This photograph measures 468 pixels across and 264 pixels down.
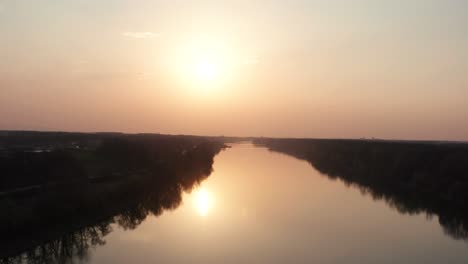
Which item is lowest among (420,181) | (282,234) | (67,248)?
(67,248)

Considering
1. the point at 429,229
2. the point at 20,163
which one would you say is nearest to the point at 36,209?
the point at 20,163

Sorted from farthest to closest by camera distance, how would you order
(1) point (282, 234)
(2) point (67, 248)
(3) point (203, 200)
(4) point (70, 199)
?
1. (3) point (203, 200)
2. (4) point (70, 199)
3. (1) point (282, 234)
4. (2) point (67, 248)

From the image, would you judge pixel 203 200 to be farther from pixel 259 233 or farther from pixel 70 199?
pixel 70 199

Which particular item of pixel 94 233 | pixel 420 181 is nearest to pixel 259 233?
pixel 94 233

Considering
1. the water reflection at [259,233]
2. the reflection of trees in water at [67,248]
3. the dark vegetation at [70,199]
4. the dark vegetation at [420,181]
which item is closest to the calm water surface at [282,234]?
the water reflection at [259,233]

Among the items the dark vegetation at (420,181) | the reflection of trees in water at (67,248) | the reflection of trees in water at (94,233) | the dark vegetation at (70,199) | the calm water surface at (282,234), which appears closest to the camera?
the reflection of trees in water at (67,248)

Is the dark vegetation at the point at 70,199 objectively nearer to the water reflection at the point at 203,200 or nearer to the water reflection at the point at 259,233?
the water reflection at the point at 259,233

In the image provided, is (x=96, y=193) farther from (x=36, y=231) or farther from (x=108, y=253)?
(x=108, y=253)

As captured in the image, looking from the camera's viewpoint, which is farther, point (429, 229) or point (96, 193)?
point (96, 193)
